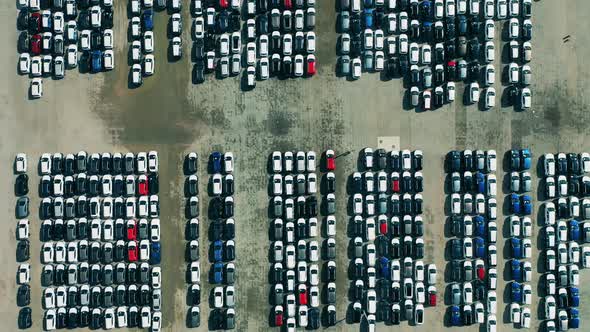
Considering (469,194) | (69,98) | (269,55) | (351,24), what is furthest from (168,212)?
(469,194)

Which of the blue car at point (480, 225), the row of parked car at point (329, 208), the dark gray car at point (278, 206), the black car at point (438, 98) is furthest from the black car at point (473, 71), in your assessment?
the dark gray car at point (278, 206)

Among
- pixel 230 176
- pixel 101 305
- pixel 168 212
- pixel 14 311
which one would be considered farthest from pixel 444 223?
pixel 14 311

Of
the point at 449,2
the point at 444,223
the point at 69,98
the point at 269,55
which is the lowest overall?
the point at 444,223

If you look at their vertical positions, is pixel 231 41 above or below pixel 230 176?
above

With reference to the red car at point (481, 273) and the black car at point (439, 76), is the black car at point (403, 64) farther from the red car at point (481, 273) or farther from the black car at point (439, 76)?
the red car at point (481, 273)

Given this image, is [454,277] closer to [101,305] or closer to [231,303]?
[231,303]

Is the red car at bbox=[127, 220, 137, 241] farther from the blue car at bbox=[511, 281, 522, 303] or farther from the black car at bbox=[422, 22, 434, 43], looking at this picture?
the blue car at bbox=[511, 281, 522, 303]

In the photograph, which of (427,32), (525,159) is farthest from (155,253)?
(525,159)

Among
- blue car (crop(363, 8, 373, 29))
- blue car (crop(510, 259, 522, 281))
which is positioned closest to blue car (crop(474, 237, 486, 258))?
blue car (crop(510, 259, 522, 281))
